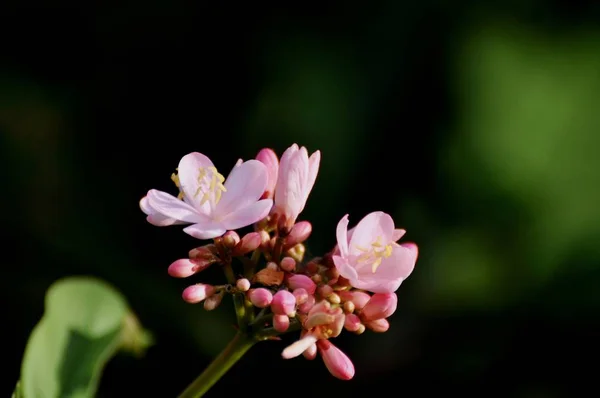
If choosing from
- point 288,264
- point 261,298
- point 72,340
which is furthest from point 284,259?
point 72,340

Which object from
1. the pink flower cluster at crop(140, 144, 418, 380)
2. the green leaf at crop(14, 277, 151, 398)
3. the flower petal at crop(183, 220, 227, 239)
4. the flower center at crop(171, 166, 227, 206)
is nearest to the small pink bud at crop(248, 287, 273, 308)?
the pink flower cluster at crop(140, 144, 418, 380)

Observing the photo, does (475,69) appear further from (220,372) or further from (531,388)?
(220,372)

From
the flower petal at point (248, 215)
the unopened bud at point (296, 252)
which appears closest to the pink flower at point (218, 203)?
the flower petal at point (248, 215)

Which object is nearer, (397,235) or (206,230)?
(206,230)

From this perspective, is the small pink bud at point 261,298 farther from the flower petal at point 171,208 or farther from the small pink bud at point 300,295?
the flower petal at point 171,208

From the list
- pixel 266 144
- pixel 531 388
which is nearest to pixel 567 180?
pixel 531 388

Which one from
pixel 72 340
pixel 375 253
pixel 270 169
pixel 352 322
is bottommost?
pixel 72 340

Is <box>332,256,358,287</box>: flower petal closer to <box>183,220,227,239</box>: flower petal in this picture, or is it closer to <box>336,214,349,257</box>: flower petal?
<box>336,214,349,257</box>: flower petal

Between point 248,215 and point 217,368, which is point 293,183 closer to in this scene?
point 248,215
